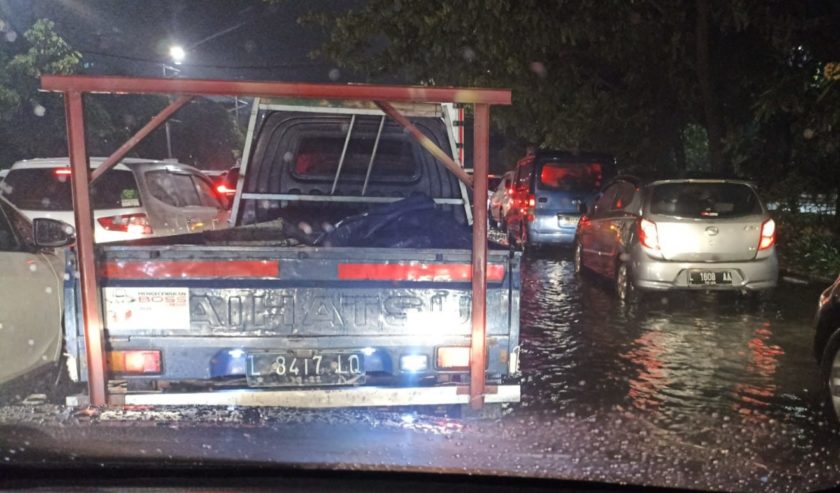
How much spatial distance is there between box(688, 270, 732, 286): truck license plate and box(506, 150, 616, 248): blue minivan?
611cm

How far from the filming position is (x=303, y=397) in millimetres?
4465

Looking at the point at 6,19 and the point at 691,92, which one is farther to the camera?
the point at 6,19

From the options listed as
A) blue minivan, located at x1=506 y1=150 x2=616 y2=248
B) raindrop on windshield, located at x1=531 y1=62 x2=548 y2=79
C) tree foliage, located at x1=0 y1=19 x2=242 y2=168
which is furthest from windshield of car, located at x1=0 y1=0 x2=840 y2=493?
tree foliage, located at x1=0 y1=19 x2=242 y2=168

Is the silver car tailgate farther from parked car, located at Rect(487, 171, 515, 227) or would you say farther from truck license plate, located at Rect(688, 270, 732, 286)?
parked car, located at Rect(487, 171, 515, 227)

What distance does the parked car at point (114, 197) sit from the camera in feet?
31.3

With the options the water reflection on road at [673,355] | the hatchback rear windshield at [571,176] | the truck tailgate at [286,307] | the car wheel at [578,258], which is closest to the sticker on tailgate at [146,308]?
the truck tailgate at [286,307]

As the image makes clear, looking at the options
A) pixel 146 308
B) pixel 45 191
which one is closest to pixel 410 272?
pixel 146 308

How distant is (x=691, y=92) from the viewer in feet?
54.5

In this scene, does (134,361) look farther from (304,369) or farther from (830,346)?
(830,346)

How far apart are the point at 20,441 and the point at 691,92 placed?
48.5 feet

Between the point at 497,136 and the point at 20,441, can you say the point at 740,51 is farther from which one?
the point at 497,136

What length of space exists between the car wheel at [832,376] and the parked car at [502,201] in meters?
13.3

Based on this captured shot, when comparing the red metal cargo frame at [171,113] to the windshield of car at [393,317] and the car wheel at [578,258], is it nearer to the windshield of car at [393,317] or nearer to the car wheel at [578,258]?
the windshield of car at [393,317]

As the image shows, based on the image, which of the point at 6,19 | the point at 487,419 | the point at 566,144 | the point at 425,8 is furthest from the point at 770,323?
the point at 6,19
